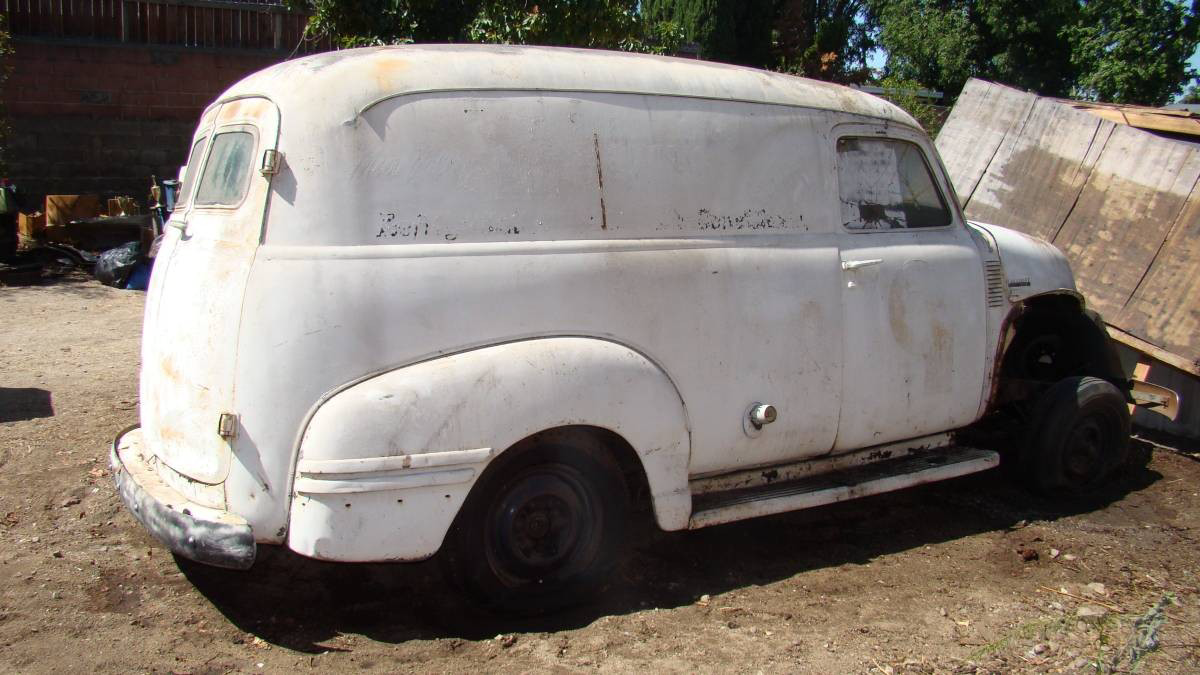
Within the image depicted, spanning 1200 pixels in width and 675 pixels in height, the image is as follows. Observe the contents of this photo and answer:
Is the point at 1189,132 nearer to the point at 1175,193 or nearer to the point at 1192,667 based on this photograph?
the point at 1175,193

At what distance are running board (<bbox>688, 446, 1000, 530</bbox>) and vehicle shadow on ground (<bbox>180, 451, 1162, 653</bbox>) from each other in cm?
35

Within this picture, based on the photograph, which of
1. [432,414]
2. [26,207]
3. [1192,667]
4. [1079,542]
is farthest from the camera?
[26,207]

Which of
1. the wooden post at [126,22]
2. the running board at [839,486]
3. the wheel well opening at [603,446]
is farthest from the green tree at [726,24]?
the wheel well opening at [603,446]

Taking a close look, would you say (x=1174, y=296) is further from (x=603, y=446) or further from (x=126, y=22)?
(x=126, y=22)

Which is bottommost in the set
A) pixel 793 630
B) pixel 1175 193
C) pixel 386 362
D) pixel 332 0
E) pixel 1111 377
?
pixel 793 630

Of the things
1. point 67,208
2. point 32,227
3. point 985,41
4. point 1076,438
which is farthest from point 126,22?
point 985,41

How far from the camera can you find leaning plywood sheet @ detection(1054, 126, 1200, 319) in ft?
21.8

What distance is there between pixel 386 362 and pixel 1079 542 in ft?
11.7

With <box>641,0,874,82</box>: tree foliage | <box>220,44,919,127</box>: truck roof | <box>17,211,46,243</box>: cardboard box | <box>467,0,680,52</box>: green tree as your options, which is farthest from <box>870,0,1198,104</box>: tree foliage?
<box>17,211,46,243</box>: cardboard box

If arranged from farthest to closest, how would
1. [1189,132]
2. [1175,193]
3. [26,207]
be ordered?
[26,207], [1189,132], [1175,193]

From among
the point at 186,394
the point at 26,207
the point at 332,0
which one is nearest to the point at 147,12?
the point at 26,207

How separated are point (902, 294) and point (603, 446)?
1.70m

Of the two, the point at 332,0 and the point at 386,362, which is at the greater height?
the point at 332,0

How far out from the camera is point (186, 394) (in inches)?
Result: 138
